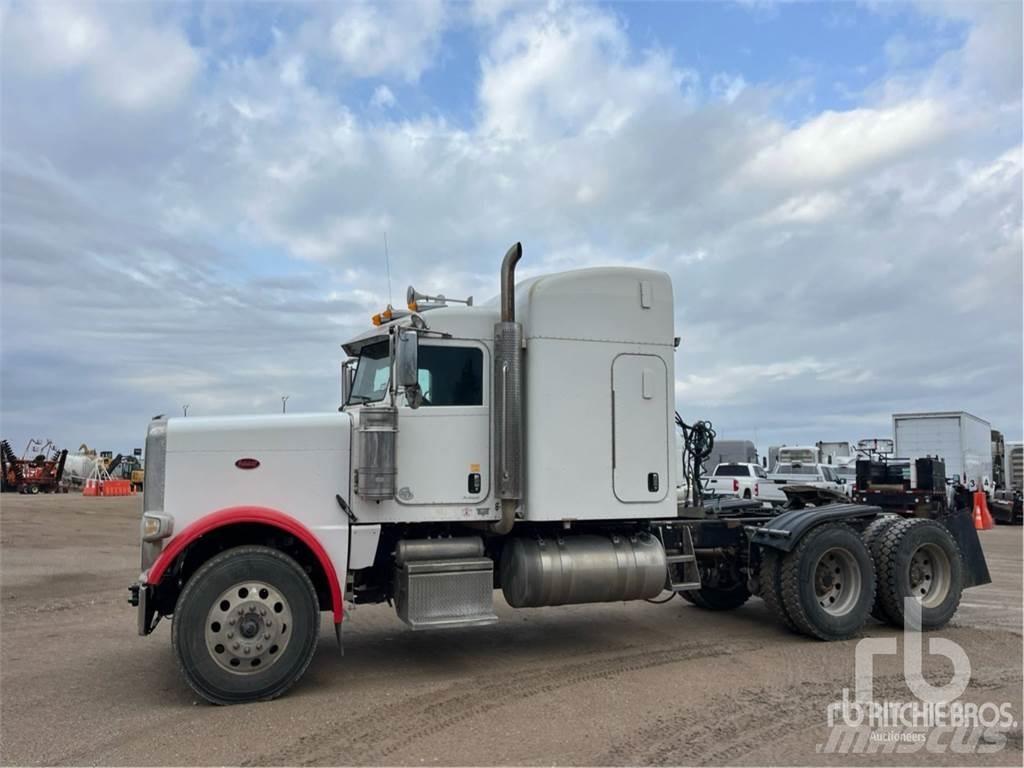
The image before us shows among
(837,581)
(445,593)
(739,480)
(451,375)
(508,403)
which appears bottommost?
(837,581)

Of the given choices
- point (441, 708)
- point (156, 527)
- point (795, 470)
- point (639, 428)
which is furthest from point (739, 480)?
point (156, 527)

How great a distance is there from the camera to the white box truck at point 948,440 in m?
27.2

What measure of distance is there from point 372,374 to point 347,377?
0.60 metres

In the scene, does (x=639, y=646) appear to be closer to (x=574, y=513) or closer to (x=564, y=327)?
(x=574, y=513)

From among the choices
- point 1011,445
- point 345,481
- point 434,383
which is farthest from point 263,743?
point 1011,445

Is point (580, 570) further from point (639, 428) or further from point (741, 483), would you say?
point (741, 483)

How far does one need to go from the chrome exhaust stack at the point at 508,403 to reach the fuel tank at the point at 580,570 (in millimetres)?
432

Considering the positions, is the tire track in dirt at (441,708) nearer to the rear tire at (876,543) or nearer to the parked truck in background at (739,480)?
the rear tire at (876,543)

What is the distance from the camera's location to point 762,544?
8414 millimetres

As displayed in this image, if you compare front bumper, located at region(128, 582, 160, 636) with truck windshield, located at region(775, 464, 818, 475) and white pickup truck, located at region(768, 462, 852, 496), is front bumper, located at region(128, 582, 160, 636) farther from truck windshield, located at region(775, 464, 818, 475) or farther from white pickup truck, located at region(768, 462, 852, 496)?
truck windshield, located at region(775, 464, 818, 475)

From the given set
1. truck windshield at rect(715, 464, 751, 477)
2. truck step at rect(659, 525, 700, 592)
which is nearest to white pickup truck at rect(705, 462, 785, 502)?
truck windshield at rect(715, 464, 751, 477)

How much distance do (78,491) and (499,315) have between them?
1976 inches

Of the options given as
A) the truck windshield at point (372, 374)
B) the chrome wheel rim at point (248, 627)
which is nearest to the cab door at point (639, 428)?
the truck windshield at point (372, 374)

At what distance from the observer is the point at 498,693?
20.8ft
